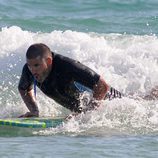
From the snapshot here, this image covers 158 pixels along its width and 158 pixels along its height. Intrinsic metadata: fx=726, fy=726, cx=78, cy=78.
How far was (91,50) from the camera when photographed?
13.6m

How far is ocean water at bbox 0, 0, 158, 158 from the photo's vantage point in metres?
7.32

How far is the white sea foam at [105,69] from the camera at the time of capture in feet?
28.2

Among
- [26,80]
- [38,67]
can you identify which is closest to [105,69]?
[26,80]

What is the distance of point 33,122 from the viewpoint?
26.6ft

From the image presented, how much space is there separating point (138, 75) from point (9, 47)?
2.79m

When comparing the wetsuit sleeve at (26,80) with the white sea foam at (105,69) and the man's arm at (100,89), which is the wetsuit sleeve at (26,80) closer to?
the white sea foam at (105,69)

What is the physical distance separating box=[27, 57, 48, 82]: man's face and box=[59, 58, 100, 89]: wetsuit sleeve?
27 cm

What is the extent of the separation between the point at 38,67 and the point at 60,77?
356 mm

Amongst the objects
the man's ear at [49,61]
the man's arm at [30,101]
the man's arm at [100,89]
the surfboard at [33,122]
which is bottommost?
the surfboard at [33,122]

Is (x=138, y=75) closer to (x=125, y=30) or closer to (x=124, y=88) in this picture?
(x=124, y=88)

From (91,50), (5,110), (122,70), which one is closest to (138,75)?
(122,70)

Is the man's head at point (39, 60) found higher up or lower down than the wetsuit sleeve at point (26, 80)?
higher up

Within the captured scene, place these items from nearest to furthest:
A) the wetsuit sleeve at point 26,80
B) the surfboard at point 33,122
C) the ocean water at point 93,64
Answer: the ocean water at point 93,64 < the surfboard at point 33,122 < the wetsuit sleeve at point 26,80

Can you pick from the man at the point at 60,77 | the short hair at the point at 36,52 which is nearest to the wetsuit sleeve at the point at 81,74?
the man at the point at 60,77
